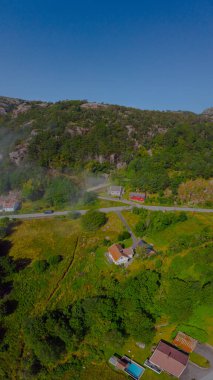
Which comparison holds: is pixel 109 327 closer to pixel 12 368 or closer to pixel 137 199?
pixel 12 368

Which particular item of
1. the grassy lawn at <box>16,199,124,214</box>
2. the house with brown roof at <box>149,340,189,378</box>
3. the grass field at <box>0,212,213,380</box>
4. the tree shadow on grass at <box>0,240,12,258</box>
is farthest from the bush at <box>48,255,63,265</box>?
the house with brown roof at <box>149,340,189,378</box>

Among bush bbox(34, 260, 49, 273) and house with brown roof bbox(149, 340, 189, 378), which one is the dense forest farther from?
house with brown roof bbox(149, 340, 189, 378)

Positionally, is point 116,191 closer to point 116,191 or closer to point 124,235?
point 116,191

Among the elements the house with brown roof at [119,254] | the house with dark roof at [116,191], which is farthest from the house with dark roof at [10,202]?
the house with brown roof at [119,254]

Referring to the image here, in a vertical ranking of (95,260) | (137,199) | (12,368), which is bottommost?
(12,368)

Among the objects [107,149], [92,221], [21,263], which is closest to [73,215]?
[92,221]

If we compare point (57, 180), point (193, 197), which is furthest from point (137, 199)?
point (57, 180)
